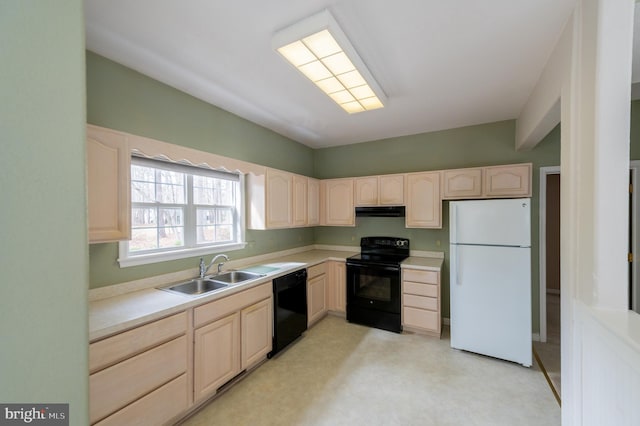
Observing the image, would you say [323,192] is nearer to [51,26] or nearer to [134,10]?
[134,10]

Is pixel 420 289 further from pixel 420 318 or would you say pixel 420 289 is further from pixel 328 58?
pixel 328 58

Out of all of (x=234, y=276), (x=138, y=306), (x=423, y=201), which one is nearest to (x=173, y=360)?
(x=138, y=306)

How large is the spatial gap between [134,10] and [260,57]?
0.80 metres

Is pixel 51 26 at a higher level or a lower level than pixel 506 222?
higher

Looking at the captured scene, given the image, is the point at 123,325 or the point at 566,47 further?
the point at 566,47

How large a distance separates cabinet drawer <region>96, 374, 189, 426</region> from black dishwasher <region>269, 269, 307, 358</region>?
1.01 meters

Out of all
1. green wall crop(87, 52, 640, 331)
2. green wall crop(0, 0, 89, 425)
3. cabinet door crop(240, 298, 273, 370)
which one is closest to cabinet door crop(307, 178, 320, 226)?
green wall crop(87, 52, 640, 331)

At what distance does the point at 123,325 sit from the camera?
1522 millimetres

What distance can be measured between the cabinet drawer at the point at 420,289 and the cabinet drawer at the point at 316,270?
1130 mm

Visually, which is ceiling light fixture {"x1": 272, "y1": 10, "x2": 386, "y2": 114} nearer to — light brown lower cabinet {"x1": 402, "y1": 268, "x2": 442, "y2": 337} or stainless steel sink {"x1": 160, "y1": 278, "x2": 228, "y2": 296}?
stainless steel sink {"x1": 160, "y1": 278, "x2": 228, "y2": 296}

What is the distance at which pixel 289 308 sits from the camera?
2.92m

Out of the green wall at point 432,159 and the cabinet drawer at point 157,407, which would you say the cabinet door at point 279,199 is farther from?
the cabinet drawer at point 157,407

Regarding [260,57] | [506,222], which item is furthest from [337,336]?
[260,57]

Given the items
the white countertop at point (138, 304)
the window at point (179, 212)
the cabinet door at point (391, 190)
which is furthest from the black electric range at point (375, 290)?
the window at point (179, 212)
